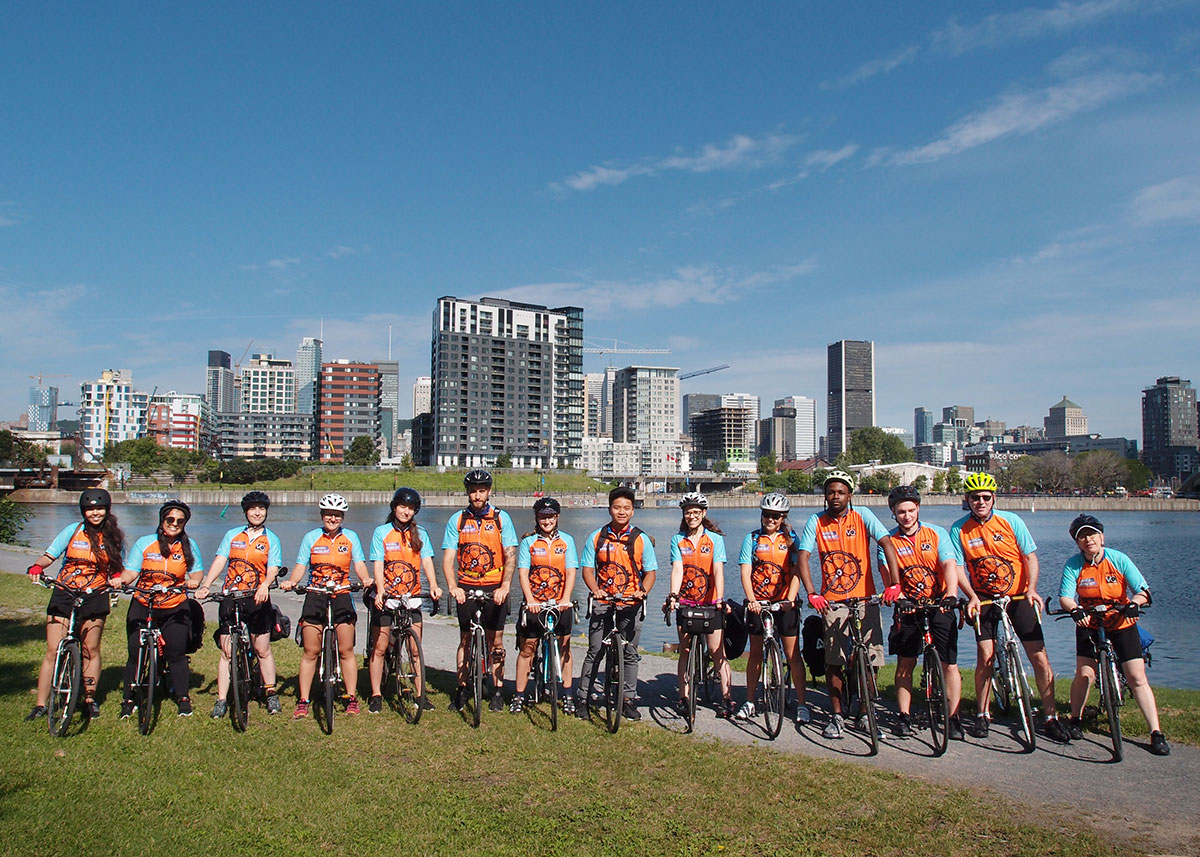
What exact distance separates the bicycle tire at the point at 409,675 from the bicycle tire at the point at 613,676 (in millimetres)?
2013

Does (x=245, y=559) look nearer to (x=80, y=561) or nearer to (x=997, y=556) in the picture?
(x=80, y=561)

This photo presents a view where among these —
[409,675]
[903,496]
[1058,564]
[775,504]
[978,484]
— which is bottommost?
[1058,564]

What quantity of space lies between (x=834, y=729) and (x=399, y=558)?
5.07 meters

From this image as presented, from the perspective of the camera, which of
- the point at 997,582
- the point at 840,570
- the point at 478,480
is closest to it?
the point at 997,582

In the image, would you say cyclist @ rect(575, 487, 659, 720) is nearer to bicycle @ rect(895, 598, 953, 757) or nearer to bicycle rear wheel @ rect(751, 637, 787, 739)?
bicycle rear wheel @ rect(751, 637, 787, 739)

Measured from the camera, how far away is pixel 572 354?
620 ft

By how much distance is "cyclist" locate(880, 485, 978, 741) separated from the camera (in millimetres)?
8477

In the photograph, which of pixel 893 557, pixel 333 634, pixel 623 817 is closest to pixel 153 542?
pixel 333 634

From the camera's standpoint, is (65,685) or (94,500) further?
(94,500)

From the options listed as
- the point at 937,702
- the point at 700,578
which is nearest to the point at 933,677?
the point at 937,702

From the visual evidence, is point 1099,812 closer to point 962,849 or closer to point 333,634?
point 962,849

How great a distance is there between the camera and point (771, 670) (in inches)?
354

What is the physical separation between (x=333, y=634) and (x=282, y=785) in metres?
2.24

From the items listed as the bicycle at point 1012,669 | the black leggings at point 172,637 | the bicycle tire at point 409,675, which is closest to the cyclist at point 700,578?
the bicycle at point 1012,669
